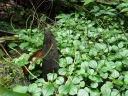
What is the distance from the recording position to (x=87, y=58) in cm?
158

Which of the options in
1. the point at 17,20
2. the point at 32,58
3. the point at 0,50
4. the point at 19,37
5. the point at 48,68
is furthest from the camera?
the point at 17,20

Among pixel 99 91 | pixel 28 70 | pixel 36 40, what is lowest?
pixel 99 91

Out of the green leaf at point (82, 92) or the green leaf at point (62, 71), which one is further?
the green leaf at point (62, 71)

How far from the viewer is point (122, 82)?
54.2 inches

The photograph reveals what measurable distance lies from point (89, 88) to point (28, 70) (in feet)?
1.41

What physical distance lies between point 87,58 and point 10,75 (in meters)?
0.56

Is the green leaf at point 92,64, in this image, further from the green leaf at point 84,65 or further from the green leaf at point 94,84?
the green leaf at point 94,84

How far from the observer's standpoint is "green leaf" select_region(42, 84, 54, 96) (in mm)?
1274

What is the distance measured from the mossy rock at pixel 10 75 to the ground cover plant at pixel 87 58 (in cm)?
6

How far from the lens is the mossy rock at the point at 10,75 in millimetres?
1431

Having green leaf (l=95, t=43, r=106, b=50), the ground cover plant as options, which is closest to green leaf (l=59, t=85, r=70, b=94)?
the ground cover plant

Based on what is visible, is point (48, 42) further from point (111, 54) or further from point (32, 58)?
point (111, 54)

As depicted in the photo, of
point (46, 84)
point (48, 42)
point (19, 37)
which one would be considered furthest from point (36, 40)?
point (46, 84)

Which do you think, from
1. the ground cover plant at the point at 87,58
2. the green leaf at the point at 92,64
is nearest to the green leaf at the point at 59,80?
the ground cover plant at the point at 87,58
